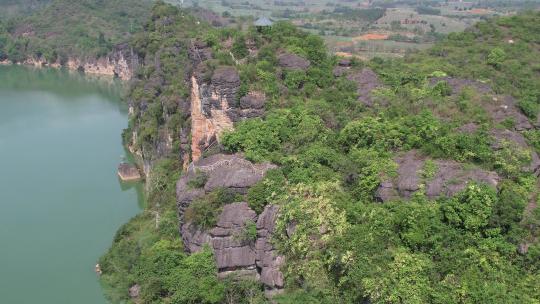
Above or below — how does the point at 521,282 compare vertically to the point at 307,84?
below

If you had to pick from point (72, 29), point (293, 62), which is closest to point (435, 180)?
point (293, 62)

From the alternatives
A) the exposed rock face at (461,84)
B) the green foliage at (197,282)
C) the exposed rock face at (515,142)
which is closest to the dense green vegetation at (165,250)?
the green foliage at (197,282)

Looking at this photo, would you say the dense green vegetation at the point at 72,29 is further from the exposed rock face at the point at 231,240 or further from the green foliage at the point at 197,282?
the green foliage at the point at 197,282

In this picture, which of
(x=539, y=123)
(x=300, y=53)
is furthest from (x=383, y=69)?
(x=539, y=123)

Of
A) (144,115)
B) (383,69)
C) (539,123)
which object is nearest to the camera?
(539,123)

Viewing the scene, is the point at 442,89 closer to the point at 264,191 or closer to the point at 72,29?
the point at 264,191

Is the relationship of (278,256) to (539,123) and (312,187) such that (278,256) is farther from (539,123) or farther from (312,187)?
(539,123)
